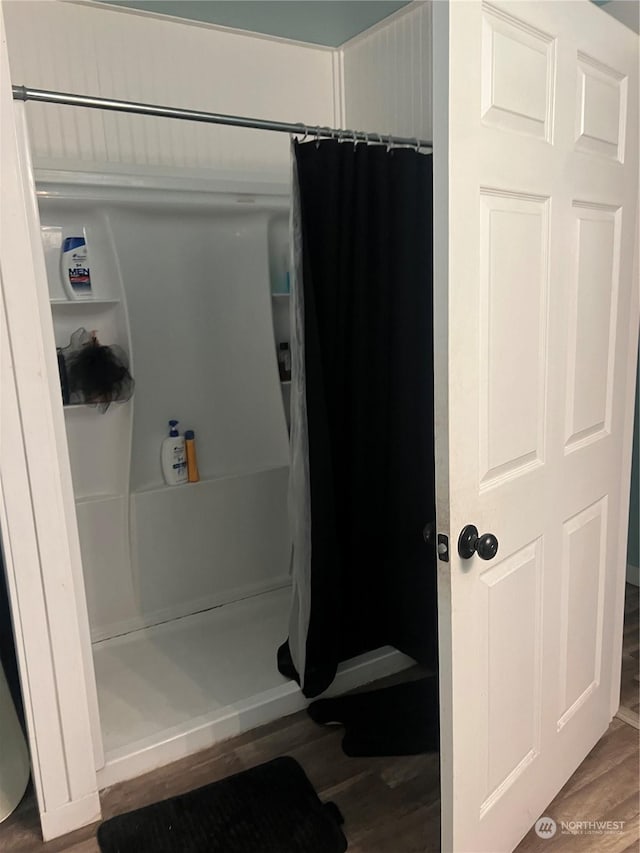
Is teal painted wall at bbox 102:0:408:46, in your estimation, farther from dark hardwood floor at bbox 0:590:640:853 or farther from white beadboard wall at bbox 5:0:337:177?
dark hardwood floor at bbox 0:590:640:853

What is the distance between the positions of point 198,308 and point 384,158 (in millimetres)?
1167

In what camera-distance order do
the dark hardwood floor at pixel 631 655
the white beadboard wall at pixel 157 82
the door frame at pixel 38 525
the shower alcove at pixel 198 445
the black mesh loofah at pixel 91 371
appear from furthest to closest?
the black mesh loofah at pixel 91 371, the shower alcove at pixel 198 445, the white beadboard wall at pixel 157 82, the dark hardwood floor at pixel 631 655, the door frame at pixel 38 525

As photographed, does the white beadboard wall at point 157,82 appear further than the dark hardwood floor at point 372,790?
Yes

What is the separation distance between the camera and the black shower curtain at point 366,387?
1.95m

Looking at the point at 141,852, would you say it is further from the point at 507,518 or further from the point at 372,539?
the point at 507,518

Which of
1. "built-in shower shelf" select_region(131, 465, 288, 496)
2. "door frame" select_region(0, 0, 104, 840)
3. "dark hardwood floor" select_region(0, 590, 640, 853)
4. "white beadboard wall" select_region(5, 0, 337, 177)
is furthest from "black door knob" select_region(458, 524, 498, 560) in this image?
"white beadboard wall" select_region(5, 0, 337, 177)

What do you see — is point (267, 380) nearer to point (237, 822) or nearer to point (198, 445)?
point (198, 445)

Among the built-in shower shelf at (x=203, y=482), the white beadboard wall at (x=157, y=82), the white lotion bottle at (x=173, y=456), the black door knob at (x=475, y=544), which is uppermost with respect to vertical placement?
the white beadboard wall at (x=157, y=82)

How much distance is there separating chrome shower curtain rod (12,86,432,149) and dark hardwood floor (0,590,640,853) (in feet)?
6.10

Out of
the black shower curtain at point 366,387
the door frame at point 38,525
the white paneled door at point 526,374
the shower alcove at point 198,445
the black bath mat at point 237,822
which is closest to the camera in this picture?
the white paneled door at point 526,374

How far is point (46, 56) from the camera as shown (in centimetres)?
232

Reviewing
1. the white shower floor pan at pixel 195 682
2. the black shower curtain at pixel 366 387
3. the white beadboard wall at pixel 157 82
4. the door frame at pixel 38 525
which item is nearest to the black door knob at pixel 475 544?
the black shower curtain at pixel 366 387

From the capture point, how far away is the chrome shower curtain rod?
1.57m

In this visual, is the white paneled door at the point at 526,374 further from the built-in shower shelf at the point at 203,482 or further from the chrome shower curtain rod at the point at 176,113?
the built-in shower shelf at the point at 203,482
